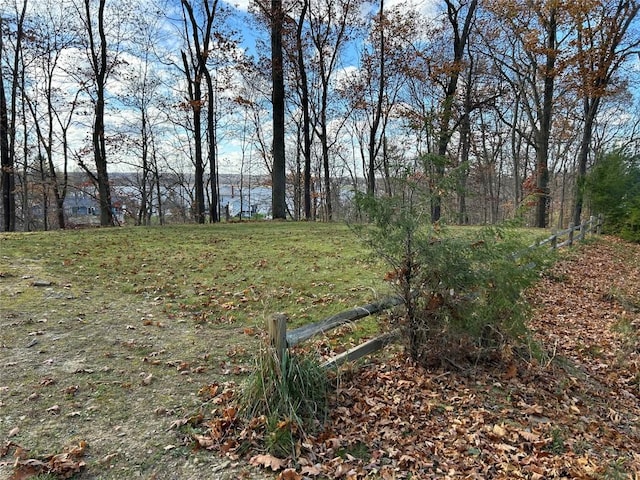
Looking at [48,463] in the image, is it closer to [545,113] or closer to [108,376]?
[108,376]

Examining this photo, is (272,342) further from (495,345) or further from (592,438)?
(592,438)

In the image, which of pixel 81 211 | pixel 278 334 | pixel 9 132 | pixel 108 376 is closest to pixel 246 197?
pixel 81 211

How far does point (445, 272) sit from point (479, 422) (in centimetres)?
132

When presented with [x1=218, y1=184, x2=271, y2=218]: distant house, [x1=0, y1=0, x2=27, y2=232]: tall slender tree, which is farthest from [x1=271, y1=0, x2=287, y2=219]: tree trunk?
[x1=218, y1=184, x2=271, y2=218]: distant house

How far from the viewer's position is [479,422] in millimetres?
3432

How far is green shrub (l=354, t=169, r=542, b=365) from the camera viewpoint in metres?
3.82

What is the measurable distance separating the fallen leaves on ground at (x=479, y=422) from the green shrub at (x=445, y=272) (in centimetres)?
42

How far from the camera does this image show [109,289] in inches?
251

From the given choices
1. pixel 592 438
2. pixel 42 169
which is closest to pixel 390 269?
pixel 592 438

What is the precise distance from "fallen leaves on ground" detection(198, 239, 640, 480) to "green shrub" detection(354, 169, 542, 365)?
420mm

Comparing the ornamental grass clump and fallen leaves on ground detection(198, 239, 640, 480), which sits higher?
the ornamental grass clump

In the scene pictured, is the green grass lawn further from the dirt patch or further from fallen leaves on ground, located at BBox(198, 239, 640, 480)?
fallen leaves on ground, located at BBox(198, 239, 640, 480)

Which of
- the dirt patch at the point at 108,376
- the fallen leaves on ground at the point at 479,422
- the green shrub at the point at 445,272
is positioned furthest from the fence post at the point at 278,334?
the green shrub at the point at 445,272

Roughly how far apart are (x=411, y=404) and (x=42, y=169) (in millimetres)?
24184
